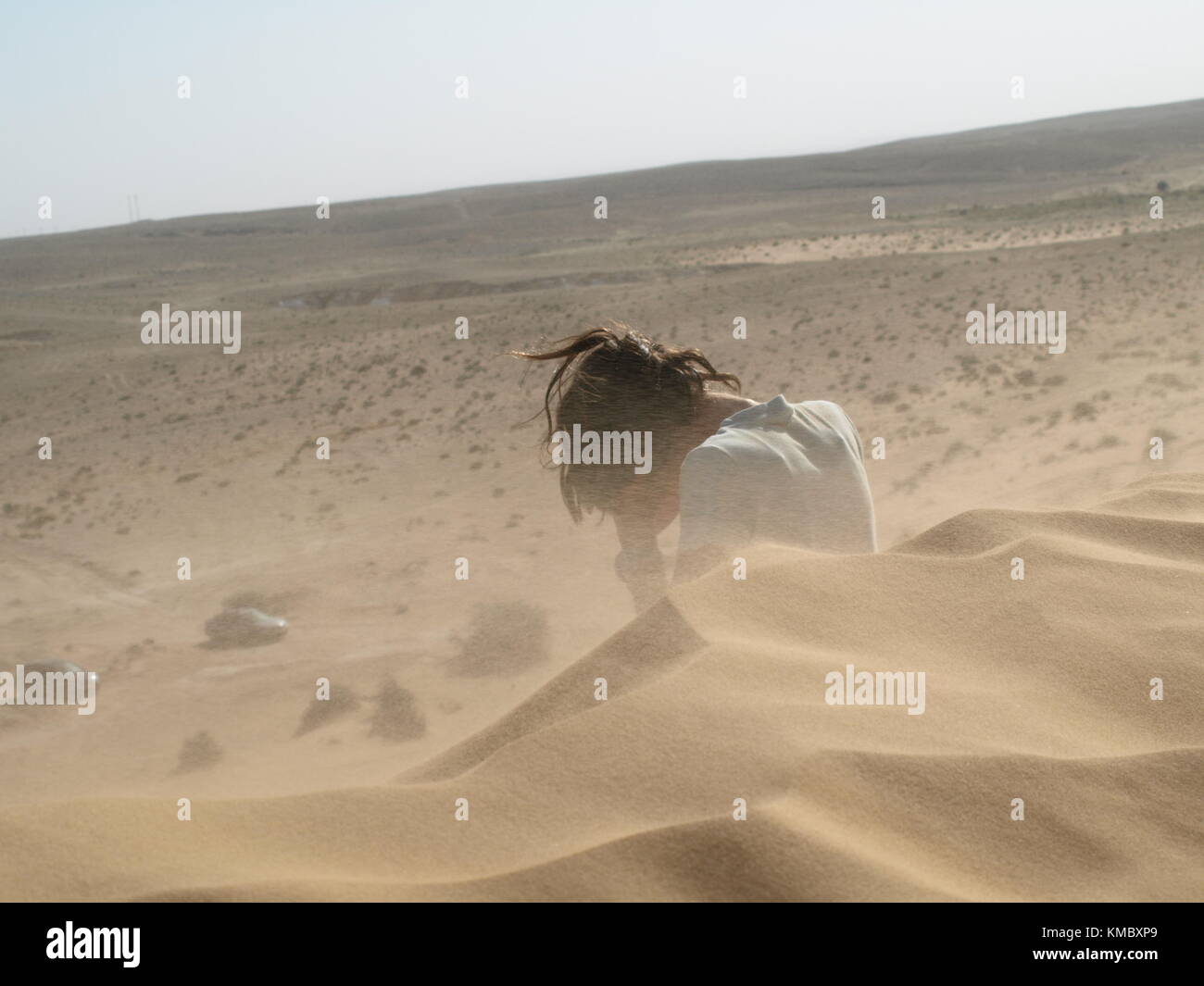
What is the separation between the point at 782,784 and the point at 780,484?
1171mm

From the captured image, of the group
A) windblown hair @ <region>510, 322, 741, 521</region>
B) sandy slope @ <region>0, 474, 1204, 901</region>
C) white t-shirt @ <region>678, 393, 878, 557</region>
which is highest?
windblown hair @ <region>510, 322, 741, 521</region>

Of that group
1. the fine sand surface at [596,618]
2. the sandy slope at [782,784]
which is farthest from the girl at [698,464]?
the sandy slope at [782,784]

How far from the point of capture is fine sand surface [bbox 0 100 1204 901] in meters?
1.53

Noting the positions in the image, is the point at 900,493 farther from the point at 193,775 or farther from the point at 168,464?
the point at 168,464

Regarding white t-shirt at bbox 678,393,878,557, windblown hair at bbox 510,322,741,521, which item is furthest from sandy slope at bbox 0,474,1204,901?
windblown hair at bbox 510,322,741,521

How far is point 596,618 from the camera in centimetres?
601

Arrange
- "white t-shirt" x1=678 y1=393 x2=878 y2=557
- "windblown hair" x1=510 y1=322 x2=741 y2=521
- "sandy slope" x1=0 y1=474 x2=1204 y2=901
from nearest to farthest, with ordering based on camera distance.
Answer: "sandy slope" x1=0 y1=474 x2=1204 y2=901 → "white t-shirt" x1=678 y1=393 x2=878 y2=557 → "windblown hair" x1=510 y1=322 x2=741 y2=521

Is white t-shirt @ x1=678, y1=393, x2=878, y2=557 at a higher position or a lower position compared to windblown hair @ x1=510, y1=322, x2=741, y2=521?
lower

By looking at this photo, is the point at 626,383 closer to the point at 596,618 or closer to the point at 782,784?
the point at 782,784

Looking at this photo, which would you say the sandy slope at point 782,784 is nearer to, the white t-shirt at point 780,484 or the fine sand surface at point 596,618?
the fine sand surface at point 596,618

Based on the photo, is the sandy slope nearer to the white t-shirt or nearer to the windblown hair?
the white t-shirt

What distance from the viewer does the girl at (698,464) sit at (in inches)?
102

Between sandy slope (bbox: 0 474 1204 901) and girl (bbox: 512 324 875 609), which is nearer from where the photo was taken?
sandy slope (bbox: 0 474 1204 901)
